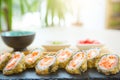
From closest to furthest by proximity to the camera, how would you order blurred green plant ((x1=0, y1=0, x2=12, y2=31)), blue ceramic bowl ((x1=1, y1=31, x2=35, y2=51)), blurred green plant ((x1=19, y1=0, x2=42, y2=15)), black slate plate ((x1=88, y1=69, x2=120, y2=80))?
black slate plate ((x1=88, y1=69, x2=120, y2=80)) < blue ceramic bowl ((x1=1, y1=31, x2=35, y2=51)) < blurred green plant ((x1=0, y1=0, x2=12, y2=31)) < blurred green plant ((x1=19, y1=0, x2=42, y2=15))

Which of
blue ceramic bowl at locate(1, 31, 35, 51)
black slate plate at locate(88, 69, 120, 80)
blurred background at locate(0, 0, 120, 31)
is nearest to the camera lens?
black slate plate at locate(88, 69, 120, 80)

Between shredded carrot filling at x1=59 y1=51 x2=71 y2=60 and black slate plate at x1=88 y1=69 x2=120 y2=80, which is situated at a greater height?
shredded carrot filling at x1=59 y1=51 x2=71 y2=60

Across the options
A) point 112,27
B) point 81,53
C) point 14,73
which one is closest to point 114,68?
point 81,53

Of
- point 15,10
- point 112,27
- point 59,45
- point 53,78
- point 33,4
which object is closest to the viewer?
point 53,78

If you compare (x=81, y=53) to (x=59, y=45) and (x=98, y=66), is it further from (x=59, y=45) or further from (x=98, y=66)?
(x=59, y=45)

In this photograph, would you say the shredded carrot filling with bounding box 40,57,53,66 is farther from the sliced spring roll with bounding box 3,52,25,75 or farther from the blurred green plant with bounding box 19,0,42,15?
the blurred green plant with bounding box 19,0,42,15

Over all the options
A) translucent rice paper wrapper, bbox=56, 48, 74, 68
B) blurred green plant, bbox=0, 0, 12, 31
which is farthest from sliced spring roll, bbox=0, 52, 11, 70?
blurred green plant, bbox=0, 0, 12, 31

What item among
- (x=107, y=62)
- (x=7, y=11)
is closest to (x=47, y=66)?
(x=107, y=62)

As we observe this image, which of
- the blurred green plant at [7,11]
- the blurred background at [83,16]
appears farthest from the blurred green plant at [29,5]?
the blurred green plant at [7,11]
